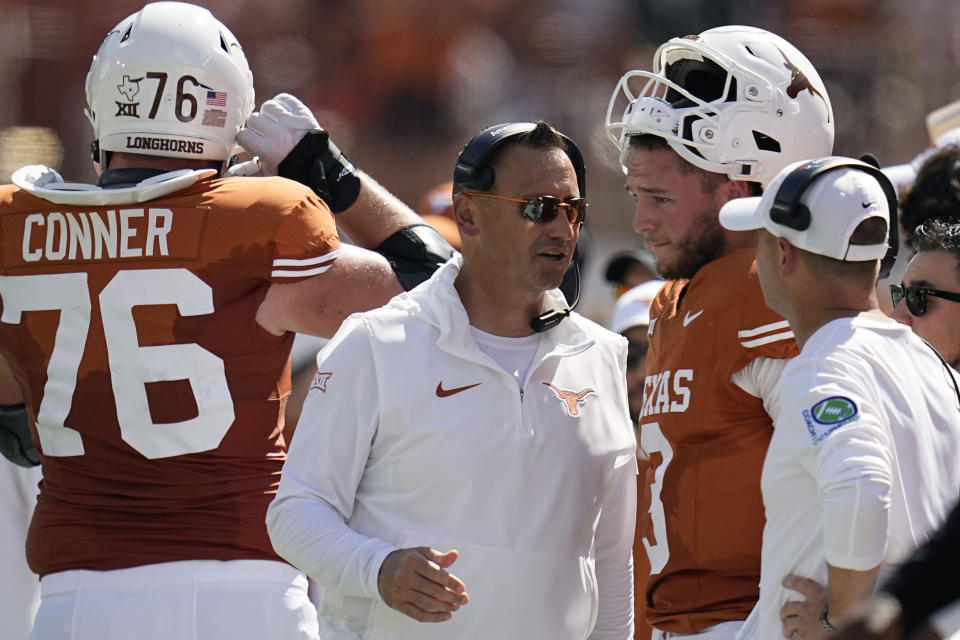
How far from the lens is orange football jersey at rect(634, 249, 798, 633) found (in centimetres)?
369

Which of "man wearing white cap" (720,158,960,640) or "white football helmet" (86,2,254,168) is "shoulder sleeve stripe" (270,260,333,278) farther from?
"man wearing white cap" (720,158,960,640)

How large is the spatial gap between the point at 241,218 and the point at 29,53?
859 cm

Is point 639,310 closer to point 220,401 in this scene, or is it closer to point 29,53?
point 220,401

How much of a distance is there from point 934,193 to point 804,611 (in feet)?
7.73

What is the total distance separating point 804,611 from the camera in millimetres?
3039

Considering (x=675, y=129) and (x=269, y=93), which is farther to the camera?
(x=269, y=93)

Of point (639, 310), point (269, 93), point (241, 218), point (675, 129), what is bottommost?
point (269, 93)

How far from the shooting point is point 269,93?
12.1 metres

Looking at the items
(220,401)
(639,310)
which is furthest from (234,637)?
(639,310)

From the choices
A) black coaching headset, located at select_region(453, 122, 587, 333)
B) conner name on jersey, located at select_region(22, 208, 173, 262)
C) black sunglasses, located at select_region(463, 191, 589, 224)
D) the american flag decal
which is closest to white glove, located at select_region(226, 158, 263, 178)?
the american flag decal

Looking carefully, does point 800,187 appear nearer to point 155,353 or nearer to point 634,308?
point 155,353

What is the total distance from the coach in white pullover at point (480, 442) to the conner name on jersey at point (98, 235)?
0.61 m

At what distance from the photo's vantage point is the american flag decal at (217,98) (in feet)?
13.8

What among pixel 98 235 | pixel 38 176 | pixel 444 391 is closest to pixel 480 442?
pixel 444 391
